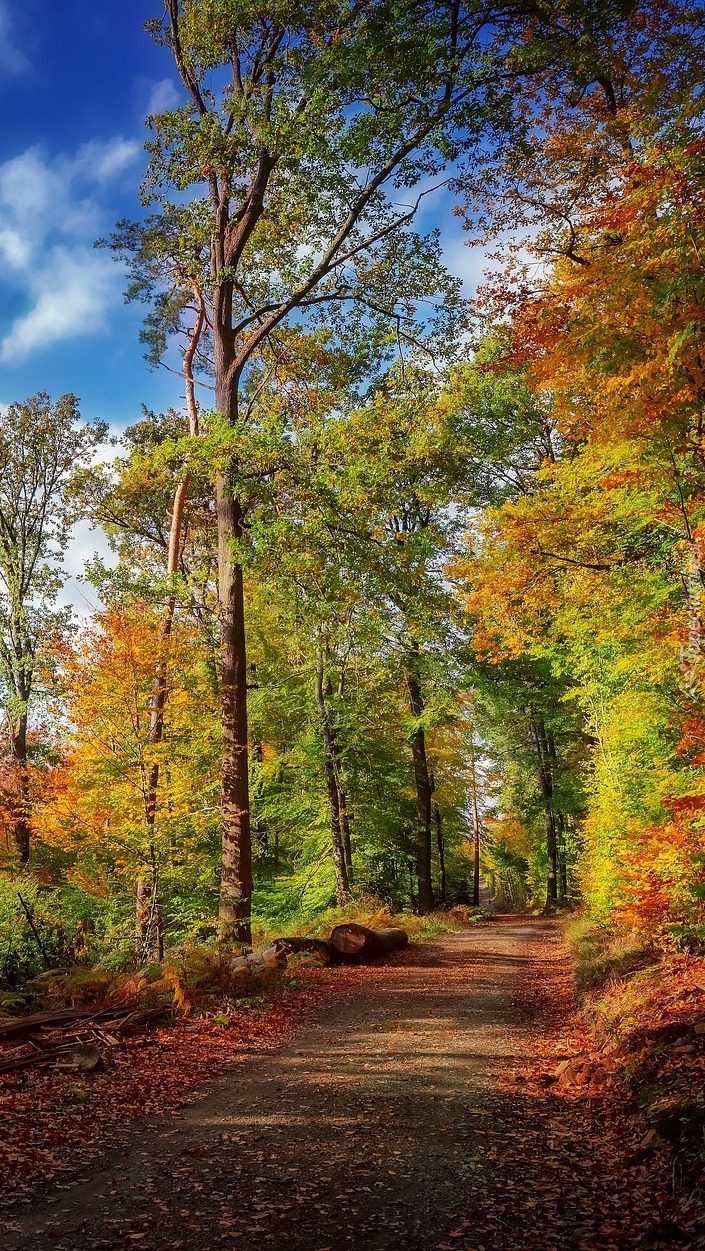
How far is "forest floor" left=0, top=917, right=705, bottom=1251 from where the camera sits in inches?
138

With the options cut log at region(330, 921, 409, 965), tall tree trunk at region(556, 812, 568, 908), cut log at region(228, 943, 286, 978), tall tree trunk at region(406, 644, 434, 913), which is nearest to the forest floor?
cut log at region(228, 943, 286, 978)

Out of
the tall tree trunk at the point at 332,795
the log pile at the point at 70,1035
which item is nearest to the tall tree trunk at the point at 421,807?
the tall tree trunk at the point at 332,795

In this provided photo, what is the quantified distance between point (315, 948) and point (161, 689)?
5.68 meters

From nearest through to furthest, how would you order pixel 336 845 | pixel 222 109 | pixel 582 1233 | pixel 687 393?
pixel 582 1233, pixel 687 393, pixel 222 109, pixel 336 845

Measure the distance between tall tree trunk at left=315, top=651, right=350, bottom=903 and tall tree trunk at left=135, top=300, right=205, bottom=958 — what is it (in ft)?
16.7

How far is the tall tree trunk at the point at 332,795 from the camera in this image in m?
18.5

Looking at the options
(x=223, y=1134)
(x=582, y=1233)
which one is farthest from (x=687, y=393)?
(x=223, y=1134)

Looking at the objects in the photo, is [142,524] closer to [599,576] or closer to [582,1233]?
[599,576]

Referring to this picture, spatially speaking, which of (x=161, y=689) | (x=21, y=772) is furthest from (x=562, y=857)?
(x=161, y=689)

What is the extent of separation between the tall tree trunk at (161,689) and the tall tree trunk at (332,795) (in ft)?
16.7

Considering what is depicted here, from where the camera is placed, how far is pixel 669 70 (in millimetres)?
9289

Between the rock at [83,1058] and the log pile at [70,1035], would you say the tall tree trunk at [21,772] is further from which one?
the rock at [83,1058]

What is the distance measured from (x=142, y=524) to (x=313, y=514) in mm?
7720

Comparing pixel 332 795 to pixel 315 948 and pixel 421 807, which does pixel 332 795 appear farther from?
pixel 315 948
